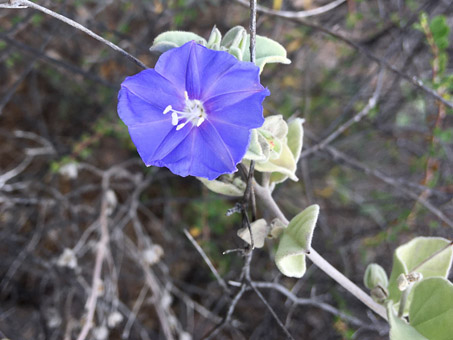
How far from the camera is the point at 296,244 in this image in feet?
4.00

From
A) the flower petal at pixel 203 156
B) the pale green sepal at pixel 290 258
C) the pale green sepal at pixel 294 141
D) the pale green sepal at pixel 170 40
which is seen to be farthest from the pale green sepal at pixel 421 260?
the pale green sepal at pixel 170 40

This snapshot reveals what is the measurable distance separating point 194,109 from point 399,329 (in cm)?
89

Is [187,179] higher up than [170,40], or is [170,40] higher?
[170,40]

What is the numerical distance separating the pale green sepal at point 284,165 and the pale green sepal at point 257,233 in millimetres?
166

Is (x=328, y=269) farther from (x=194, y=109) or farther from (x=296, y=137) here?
(x=194, y=109)

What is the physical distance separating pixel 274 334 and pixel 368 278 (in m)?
1.01

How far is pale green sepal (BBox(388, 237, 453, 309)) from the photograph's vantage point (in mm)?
1470

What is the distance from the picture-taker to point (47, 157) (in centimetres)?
303

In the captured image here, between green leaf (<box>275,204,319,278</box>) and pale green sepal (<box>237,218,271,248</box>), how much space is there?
68 mm

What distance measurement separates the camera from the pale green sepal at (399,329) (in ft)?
4.08

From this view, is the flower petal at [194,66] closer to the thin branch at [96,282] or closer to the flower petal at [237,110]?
the flower petal at [237,110]

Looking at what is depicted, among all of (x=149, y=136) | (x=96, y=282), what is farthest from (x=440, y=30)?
(x=96, y=282)

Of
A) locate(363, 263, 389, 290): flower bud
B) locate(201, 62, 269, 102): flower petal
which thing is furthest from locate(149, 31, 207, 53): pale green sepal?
locate(363, 263, 389, 290): flower bud

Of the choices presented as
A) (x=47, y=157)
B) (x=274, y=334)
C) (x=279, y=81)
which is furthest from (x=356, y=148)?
(x=47, y=157)
